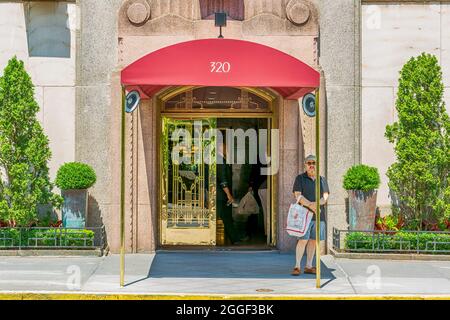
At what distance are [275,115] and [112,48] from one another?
12.0 ft

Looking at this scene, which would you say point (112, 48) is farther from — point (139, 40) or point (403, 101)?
point (403, 101)

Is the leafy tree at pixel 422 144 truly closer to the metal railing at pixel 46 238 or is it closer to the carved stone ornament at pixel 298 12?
the carved stone ornament at pixel 298 12

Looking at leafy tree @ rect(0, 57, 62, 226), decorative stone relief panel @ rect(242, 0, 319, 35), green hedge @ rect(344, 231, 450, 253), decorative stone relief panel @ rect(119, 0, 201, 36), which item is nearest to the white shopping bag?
green hedge @ rect(344, 231, 450, 253)

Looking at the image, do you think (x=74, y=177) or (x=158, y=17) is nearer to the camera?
(x=74, y=177)

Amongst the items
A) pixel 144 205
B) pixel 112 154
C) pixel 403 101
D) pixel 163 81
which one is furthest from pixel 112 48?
pixel 403 101

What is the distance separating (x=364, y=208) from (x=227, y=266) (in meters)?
3.08

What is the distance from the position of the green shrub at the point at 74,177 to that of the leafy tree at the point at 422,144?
6042 mm

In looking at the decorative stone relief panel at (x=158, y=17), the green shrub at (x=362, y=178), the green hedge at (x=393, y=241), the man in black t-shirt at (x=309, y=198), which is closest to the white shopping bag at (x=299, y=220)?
the man in black t-shirt at (x=309, y=198)

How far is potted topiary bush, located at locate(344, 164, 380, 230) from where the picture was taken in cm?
1503

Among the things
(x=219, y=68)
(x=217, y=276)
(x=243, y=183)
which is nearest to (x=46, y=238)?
(x=217, y=276)

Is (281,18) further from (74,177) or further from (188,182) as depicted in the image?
(74,177)

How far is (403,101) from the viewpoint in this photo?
15469 millimetres

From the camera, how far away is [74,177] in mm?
14906

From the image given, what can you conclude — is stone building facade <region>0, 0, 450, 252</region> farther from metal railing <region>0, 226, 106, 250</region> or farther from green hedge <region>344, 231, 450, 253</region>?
green hedge <region>344, 231, 450, 253</region>
